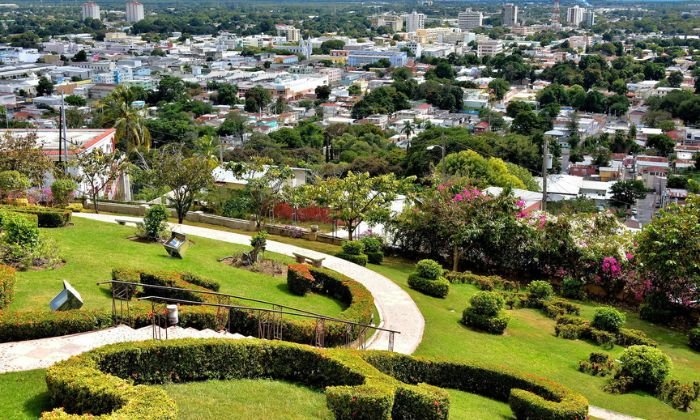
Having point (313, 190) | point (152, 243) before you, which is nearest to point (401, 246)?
point (313, 190)

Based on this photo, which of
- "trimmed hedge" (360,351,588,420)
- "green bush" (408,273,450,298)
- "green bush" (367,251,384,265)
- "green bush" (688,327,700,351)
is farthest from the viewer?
"green bush" (367,251,384,265)

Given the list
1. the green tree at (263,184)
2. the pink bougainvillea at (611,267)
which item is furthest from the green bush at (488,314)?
the green tree at (263,184)

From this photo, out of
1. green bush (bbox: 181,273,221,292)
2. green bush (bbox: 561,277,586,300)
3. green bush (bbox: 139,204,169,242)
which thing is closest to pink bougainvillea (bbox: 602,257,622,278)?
green bush (bbox: 561,277,586,300)

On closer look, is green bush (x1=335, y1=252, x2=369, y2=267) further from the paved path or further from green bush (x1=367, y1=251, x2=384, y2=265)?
green bush (x1=367, y1=251, x2=384, y2=265)

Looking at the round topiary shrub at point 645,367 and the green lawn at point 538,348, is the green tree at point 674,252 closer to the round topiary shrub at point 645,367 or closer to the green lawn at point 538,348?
the green lawn at point 538,348

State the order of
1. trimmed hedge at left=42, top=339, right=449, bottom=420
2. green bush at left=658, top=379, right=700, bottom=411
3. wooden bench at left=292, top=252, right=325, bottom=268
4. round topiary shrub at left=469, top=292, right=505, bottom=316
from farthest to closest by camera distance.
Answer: wooden bench at left=292, top=252, right=325, bottom=268 < round topiary shrub at left=469, top=292, right=505, bottom=316 < green bush at left=658, top=379, right=700, bottom=411 < trimmed hedge at left=42, top=339, right=449, bottom=420

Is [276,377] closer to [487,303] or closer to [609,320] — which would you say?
[487,303]
